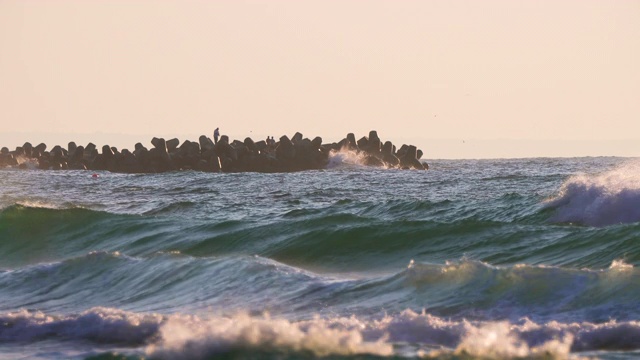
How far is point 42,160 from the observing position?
64375 mm

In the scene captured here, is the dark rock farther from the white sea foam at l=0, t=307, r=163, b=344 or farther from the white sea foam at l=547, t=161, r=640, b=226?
the white sea foam at l=0, t=307, r=163, b=344

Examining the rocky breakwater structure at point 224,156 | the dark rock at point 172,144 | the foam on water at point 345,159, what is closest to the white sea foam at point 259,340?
the rocky breakwater structure at point 224,156

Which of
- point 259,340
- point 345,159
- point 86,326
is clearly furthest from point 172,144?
point 259,340

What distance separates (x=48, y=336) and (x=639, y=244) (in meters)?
8.19

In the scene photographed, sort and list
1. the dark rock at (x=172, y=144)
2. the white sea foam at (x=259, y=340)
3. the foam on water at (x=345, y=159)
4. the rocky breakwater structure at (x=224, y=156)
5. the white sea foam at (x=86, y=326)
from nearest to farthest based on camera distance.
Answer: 1. the white sea foam at (x=259, y=340)
2. the white sea foam at (x=86, y=326)
3. the rocky breakwater structure at (x=224, y=156)
4. the dark rock at (x=172, y=144)
5. the foam on water at (x=345, y=159)

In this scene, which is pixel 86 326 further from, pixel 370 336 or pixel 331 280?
pixel 331 280

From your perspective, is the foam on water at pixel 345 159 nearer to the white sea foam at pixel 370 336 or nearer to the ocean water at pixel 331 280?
the ocean water at pixel 331 280

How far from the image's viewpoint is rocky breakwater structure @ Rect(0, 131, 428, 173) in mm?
54750

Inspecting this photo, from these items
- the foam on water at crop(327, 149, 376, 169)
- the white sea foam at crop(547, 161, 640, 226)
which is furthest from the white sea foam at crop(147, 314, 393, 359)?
the foam on water at crop(327, 149, 376, 169)

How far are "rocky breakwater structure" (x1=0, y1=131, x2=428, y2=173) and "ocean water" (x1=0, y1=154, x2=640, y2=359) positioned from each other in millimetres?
25766

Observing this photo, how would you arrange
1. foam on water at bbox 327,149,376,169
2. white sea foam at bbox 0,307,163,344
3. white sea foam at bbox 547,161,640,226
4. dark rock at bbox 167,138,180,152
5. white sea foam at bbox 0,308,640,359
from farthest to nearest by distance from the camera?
1. foam on water at bbox 327,149,376,169
2. dark rock at bbox 167,138,180,152
3. white sea foam at bbox 547,161,640,226
4. white sea foam at bbox 0,307,163,344
5. white sea foam at bbox 0,308,640,359

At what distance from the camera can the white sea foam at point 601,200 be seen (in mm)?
19312

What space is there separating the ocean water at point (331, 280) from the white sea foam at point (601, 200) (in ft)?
0.13

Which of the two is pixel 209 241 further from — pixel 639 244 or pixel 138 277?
pixel 639 244
